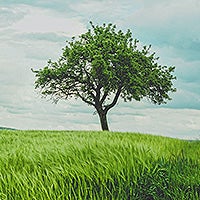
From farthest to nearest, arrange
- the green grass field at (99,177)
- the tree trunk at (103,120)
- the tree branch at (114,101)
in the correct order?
the tree branch at (114,101) → the tree trunk at (103,120) → the green grass field at (99,177)

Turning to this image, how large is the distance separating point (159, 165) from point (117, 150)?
2.12 feet

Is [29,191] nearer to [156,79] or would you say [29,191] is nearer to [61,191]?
[61,191]

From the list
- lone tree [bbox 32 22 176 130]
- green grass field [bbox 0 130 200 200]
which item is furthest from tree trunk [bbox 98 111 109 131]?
green grass field [bbox 0 130 200 200]

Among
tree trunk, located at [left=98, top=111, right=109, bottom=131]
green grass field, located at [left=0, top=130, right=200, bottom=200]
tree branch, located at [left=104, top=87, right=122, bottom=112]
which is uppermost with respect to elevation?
tree branch, located at [left=104, top=87, right=122, bottom=112]

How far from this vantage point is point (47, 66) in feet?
72.1

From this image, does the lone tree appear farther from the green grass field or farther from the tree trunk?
the green grass field

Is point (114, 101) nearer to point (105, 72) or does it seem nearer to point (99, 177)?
point (105, 72)

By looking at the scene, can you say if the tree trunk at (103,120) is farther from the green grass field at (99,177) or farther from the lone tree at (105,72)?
the green grass field at (99,177)

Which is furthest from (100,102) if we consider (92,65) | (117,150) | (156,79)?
(117,150)

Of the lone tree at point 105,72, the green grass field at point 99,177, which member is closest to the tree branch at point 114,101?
the lone tree at point 105,72

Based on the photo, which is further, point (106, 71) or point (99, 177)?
point (106, 71)

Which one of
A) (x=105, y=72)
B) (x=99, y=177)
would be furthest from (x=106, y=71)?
(x=99, y=177)

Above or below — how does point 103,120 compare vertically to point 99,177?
Answer: above

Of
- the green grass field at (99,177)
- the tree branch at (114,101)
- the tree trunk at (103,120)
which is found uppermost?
the tree branch at (114,101)
